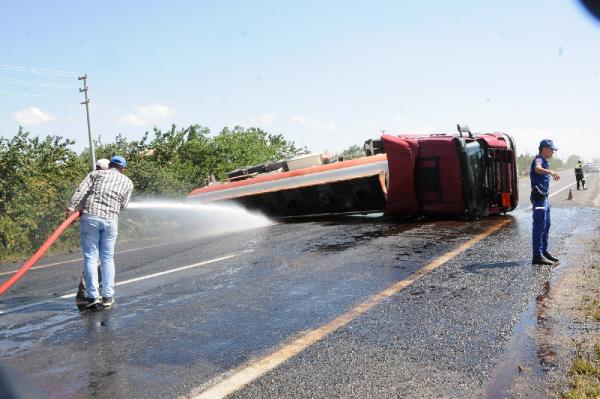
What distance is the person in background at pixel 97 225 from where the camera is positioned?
5.08m

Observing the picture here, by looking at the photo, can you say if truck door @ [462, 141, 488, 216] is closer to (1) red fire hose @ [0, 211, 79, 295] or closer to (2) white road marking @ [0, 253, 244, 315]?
(2) white road marking @ [0, 253, 244, 315]

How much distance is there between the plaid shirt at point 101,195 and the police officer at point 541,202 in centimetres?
513

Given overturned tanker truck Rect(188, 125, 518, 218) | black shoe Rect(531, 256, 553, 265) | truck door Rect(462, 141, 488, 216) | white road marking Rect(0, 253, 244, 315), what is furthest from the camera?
overturned tanker truck Rect(188, 125, 518, 218)

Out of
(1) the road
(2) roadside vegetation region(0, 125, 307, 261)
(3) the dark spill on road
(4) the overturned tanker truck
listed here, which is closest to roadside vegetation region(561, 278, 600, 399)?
(3) the dark spill on road

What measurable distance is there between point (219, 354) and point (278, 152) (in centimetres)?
2948

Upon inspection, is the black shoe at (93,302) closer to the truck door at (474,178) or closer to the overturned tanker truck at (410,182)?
the overturned tanker truck at (410,182)

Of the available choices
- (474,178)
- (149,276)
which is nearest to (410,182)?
(474,178)

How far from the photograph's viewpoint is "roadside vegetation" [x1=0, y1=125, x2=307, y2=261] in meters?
11.9

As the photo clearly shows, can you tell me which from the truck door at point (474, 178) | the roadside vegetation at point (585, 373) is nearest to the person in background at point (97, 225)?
the roadside vegetation at point (585, 373)

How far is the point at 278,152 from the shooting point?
32.6m

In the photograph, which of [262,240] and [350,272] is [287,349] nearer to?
[350,272]

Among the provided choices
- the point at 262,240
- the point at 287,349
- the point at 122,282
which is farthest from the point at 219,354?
the point at 262,240

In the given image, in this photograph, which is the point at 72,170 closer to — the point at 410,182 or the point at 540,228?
the point at 410,182

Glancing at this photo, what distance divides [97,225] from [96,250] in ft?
0.92
